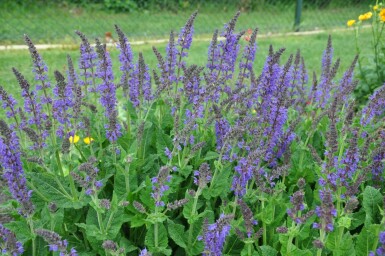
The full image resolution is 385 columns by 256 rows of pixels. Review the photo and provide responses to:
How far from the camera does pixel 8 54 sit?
9.33 meters

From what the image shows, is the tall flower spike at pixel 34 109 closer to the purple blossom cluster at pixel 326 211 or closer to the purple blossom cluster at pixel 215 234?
the purple blossom cluster at pixel 215 234

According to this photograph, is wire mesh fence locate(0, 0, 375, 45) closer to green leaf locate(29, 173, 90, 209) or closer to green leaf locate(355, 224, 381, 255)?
green leaf locate(29, 173, 90, 209)

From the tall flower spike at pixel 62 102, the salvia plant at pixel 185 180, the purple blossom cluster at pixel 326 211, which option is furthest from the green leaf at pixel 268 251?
the tall flower spike at pixel 62 102

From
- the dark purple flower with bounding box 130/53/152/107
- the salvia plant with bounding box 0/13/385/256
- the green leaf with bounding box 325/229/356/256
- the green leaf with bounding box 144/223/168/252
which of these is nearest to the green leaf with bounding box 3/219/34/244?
the salvia plant with bounding box 0/13/385/256

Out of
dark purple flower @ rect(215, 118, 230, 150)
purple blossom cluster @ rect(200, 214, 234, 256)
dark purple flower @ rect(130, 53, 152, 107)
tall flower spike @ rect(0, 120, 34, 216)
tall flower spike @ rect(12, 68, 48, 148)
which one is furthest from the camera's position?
dark purple flower @ rect(130, 53, 152, 107)

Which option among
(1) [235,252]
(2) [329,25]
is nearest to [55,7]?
(2) [329,25]

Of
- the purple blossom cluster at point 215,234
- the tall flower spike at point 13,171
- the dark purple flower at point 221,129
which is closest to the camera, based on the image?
the purple blossom cluster at point 215,234

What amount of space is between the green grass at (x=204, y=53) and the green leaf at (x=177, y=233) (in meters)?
4.63

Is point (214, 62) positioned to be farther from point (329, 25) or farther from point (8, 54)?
point (329, 25)

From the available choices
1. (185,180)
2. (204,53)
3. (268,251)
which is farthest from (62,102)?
(204,53)

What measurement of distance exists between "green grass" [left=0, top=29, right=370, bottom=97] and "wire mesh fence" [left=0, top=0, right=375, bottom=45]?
0.99 m

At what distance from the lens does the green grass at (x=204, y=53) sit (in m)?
8.29

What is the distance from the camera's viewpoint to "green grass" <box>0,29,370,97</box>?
8.29m

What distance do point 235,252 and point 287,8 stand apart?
43.9 feet
